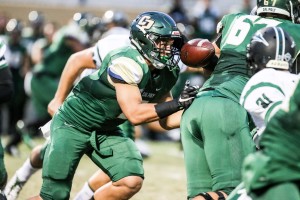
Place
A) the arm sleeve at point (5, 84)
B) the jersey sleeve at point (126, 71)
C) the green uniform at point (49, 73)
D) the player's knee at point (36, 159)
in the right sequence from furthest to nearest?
1. the green uniform at point (49, 73)
2. the player's knee at point (36, 159)
3. the arm sleeve at point (5, 84)
4. the jersey sleeve at point (126, 71)

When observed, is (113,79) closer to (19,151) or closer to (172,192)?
(172,192)

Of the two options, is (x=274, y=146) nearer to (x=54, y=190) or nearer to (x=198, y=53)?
(x=198, y=53)

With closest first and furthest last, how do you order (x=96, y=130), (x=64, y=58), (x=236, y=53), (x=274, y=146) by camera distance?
(x=274, y=146) < (x=236, y=53) < (x=96, y=130) < (x=64, y=58)

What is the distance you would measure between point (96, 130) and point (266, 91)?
1666 millimetres

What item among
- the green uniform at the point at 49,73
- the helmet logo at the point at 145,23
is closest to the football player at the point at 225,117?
the helmet logo at the point at 145,23

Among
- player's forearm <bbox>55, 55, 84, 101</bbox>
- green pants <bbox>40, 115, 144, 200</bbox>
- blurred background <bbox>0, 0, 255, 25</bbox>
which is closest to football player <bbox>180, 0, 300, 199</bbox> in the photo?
green pants <bbox>40, 115, 144, 200</bbox>

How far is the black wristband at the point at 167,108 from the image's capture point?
4.64 metres

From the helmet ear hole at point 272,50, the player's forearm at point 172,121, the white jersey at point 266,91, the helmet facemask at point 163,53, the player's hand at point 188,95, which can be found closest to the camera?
the white jersey at point 266,91

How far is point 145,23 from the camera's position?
504 cm

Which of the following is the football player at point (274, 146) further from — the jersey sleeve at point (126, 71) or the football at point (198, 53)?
the jersey sleeve at point (126, 71)

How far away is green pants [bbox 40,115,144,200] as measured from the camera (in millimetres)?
5059

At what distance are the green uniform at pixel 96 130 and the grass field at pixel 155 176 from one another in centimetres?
150

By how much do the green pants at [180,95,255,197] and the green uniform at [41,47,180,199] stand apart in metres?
0.57

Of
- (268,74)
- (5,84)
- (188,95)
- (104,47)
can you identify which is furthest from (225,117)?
(104,47)
